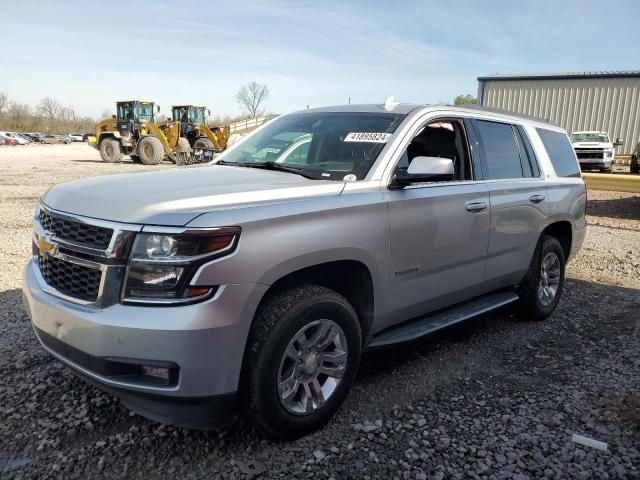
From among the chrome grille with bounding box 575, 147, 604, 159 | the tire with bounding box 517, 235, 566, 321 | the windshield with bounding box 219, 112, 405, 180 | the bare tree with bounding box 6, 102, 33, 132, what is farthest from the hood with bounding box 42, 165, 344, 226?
the bare tree with bounding box 6, 102, 33, 132

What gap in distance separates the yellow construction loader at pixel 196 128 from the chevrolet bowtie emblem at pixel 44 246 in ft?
78.8

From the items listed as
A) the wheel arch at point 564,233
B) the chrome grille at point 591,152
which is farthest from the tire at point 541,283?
the chrome grille at point 591,152

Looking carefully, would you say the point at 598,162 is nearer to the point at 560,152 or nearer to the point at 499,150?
the point at 560,152

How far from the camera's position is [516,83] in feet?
89.1

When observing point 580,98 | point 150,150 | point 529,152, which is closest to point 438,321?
point 529,152

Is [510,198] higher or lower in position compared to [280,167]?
lower

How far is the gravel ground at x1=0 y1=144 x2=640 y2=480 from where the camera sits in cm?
272

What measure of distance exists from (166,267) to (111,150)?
88.2 feet

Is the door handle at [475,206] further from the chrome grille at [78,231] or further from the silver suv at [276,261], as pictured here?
the chrome grille at [78,231]

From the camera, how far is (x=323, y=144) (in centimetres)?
378

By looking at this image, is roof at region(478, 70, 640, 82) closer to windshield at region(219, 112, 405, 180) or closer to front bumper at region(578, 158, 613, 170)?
front bumper at region(578, 158, 613, 170)

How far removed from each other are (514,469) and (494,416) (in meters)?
0.54

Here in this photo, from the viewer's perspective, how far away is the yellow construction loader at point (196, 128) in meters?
26.6

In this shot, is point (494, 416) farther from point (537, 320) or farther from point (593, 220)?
point (593, 220)
